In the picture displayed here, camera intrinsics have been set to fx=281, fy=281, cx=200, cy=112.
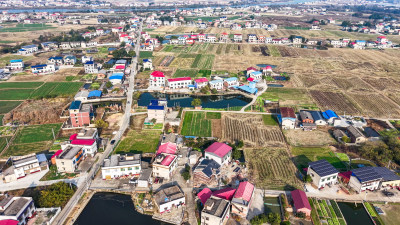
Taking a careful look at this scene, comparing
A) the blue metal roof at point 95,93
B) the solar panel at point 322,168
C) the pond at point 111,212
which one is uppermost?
the blue metal roof at point 95,93

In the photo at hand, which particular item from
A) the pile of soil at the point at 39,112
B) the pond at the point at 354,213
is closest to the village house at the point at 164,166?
the pond at the point at 354,213

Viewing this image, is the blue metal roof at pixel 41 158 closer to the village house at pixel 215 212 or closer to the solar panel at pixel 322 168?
the village house at pixel 215 212

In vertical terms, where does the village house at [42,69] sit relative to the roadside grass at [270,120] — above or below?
above

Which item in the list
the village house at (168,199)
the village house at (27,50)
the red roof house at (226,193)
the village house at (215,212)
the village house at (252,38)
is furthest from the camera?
the village house at (252,38)

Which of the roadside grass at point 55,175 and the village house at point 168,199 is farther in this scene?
the roadside grass at point 55,175

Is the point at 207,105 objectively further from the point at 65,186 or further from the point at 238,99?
the point at 65,186

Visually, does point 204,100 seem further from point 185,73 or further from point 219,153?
point 219,153

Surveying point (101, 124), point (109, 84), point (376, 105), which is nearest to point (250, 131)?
point (101, 124)
